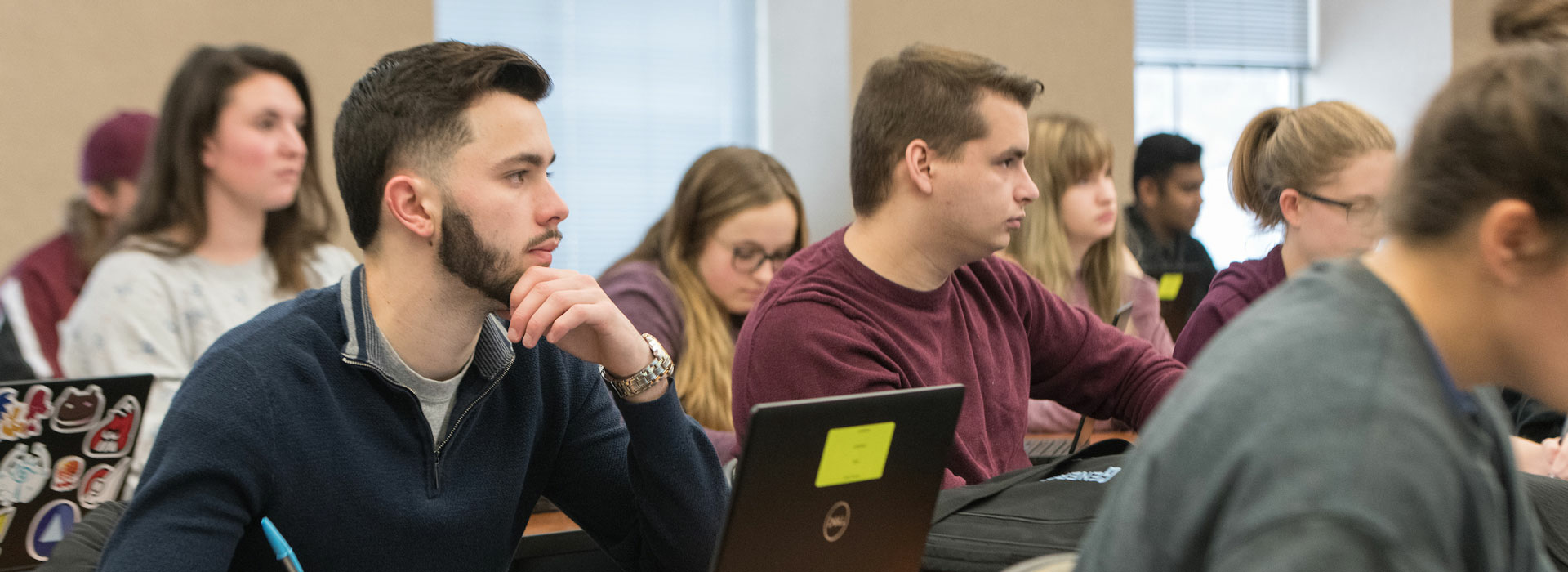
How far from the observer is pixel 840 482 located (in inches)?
43.2

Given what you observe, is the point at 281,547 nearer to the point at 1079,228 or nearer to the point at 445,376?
the point at 445,376

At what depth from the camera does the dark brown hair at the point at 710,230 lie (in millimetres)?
2844

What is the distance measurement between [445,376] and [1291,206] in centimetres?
155

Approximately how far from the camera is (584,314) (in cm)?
134

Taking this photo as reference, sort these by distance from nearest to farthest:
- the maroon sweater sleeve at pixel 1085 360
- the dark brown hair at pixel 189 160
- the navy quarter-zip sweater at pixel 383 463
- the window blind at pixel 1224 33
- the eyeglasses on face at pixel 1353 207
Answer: the navy quarter-zip sweater at pixel 383 463 < the maroon sweater sleeve at pixel 1085 360 < the eyeglasses on face at pixel 1353 207 < the dark brown hair at pixel 189 160 < the window blind at pixel 1224 33

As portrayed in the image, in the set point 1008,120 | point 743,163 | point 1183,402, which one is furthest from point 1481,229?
point 743,163

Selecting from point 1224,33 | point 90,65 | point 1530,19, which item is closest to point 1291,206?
point 1530,19

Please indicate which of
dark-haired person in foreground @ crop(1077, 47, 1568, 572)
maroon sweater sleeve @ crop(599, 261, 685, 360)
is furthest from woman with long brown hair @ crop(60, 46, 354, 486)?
dark-haired person in foreground @ crop(1077, 47, 1568, 572)

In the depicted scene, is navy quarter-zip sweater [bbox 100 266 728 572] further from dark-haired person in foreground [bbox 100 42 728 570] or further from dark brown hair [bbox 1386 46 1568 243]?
dark brown hair [bbox 1386 46 1568 243]

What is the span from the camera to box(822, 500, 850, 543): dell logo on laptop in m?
1.11

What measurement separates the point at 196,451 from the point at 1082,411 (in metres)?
1.40

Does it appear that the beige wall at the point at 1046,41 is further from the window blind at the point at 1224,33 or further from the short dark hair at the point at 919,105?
the short dark hair at the point at 919,105

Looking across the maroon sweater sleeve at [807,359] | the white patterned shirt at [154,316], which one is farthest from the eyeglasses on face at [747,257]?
the maroon sweater sleeve at [807,359]

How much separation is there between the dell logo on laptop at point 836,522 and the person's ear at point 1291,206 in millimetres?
1417
